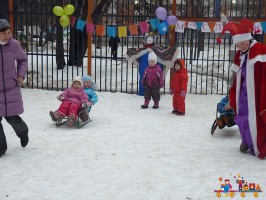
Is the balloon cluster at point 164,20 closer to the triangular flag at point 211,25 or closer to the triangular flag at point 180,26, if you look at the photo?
the triangular flag at point 180,26

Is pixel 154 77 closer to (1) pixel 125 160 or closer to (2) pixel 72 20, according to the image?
(2) pixel 72 20

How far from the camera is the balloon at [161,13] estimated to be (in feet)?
31.4

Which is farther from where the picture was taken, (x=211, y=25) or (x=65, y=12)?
(x=65, y=12)

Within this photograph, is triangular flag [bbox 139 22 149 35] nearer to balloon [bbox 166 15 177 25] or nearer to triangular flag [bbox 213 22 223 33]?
balloon [bbox 166 15 177 25]

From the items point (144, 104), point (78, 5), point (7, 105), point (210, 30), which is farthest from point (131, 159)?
point (78, 5)

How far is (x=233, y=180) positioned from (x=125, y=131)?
8.34ft

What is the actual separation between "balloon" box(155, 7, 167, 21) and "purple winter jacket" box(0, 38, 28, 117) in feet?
15.6

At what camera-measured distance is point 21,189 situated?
435 cm

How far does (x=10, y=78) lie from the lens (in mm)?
5352

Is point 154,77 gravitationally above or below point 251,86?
below

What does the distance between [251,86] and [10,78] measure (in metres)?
2.93

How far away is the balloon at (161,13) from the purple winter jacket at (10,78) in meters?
4.74

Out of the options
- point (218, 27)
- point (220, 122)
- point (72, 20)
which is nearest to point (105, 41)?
point (72, 20)

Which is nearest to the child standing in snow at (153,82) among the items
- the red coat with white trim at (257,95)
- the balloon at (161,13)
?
the balloon at (161,13)
